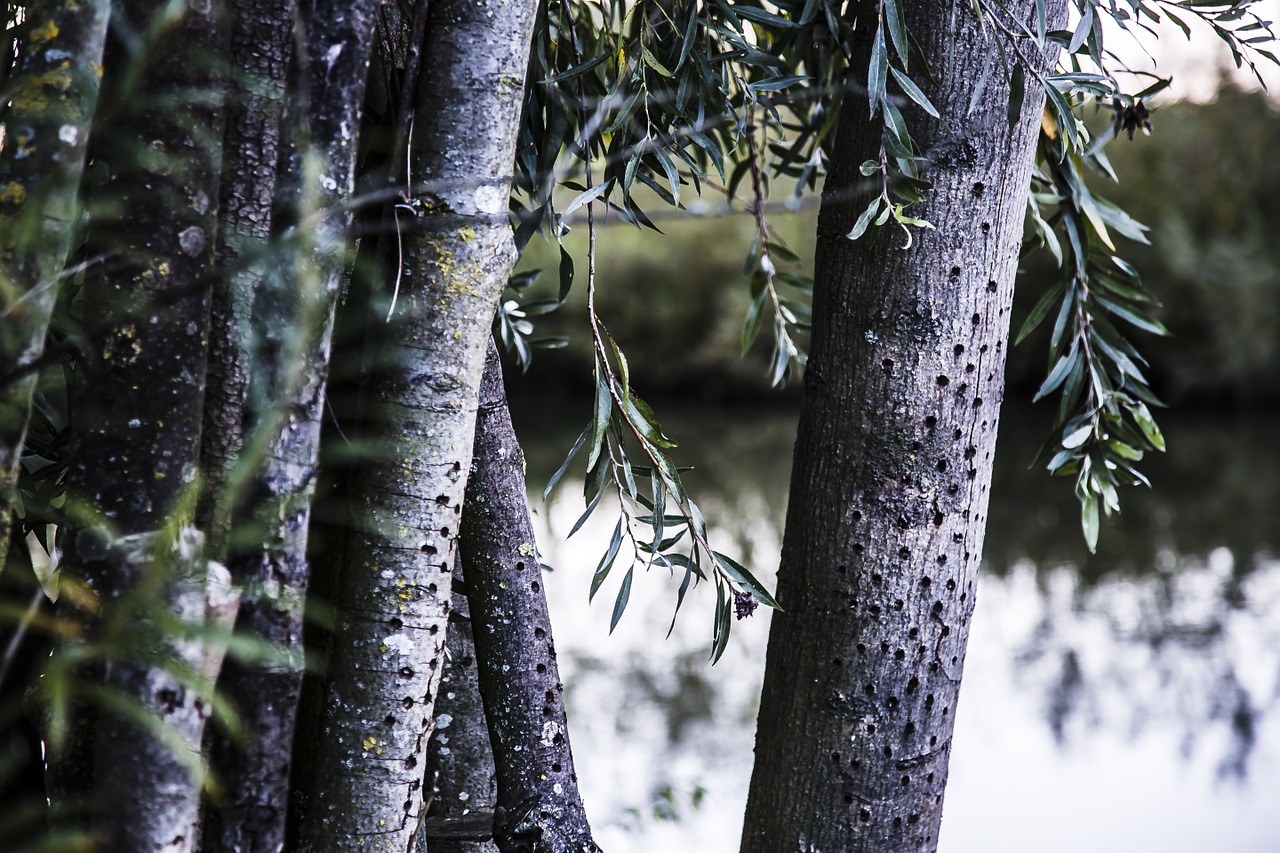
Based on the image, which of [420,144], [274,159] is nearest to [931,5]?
[420,144]

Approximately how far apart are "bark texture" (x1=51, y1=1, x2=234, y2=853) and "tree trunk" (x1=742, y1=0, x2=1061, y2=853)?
26.2 inches

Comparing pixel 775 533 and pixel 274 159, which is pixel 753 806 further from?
pixel 775 533

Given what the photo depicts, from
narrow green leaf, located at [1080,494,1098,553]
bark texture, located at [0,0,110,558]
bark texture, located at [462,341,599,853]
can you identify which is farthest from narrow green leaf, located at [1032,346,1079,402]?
bark texture, located at [0,0,110,558]

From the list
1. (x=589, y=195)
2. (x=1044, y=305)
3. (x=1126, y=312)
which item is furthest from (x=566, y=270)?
(x=1126, y=312)

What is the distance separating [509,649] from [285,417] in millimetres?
420

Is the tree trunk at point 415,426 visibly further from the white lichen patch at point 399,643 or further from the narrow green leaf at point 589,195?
the narrow green leaf at point 589,195

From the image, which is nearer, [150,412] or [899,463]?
[150,412]

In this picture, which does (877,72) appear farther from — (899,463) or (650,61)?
(899,463)

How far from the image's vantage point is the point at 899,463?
3.48 feet

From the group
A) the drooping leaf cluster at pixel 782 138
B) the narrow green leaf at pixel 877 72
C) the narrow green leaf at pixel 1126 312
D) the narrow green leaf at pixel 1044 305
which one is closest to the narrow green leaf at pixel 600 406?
the drooping leaf cluster at pixel 782 138

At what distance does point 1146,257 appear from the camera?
8438 mm

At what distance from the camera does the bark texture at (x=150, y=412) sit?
60 centimetres

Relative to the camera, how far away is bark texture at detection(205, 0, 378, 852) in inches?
25.6

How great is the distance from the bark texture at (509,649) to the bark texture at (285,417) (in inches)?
12.9
